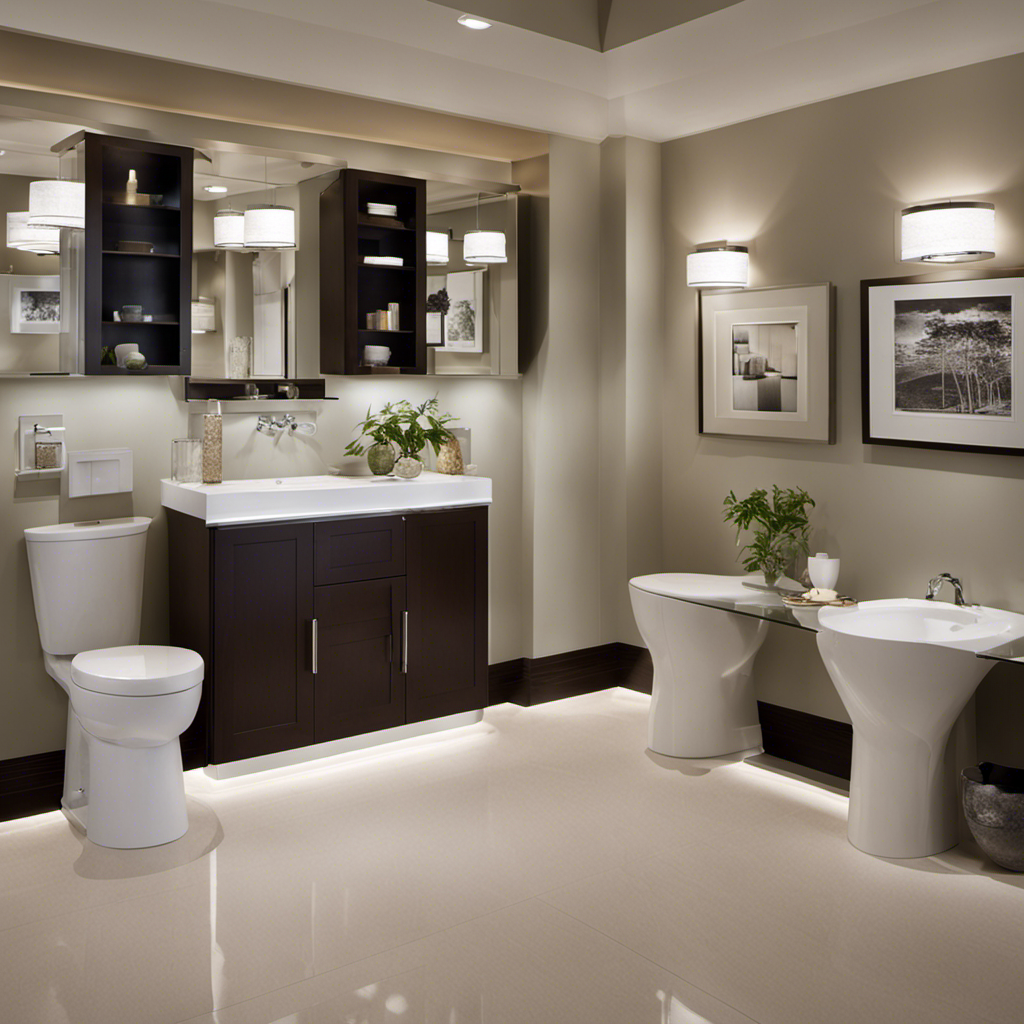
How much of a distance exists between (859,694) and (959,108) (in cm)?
201

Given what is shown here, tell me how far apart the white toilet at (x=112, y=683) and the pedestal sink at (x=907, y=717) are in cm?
203

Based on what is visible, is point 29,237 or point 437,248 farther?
point 437,248

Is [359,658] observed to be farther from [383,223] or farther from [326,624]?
[383,223]

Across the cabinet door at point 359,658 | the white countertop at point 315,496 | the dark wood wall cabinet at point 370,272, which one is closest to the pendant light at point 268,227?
the dark wood wall cabinet at point 370,272

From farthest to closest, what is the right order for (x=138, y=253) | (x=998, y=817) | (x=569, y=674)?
(x=569, y=674) < (x=138, y=253) < (x=998, y=817)

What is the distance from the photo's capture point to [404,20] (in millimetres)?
3557

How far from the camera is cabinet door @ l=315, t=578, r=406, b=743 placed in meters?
3.90

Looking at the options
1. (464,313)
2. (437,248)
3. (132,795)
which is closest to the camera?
(132,795)

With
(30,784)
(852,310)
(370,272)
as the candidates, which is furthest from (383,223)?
(30,784)

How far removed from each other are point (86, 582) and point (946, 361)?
3.00 m

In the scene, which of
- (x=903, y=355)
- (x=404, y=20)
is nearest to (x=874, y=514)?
(x=903, y=355)

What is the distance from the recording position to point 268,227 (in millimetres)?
3994

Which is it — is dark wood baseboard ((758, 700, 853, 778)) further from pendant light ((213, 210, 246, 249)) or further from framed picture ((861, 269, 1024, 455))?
pendant light ((213, 210, 246, 249))

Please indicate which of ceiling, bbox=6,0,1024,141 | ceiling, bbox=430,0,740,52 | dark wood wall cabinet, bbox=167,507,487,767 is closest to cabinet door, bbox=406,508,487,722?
dark wood wall cabinet, bbox=167,507,487,767
